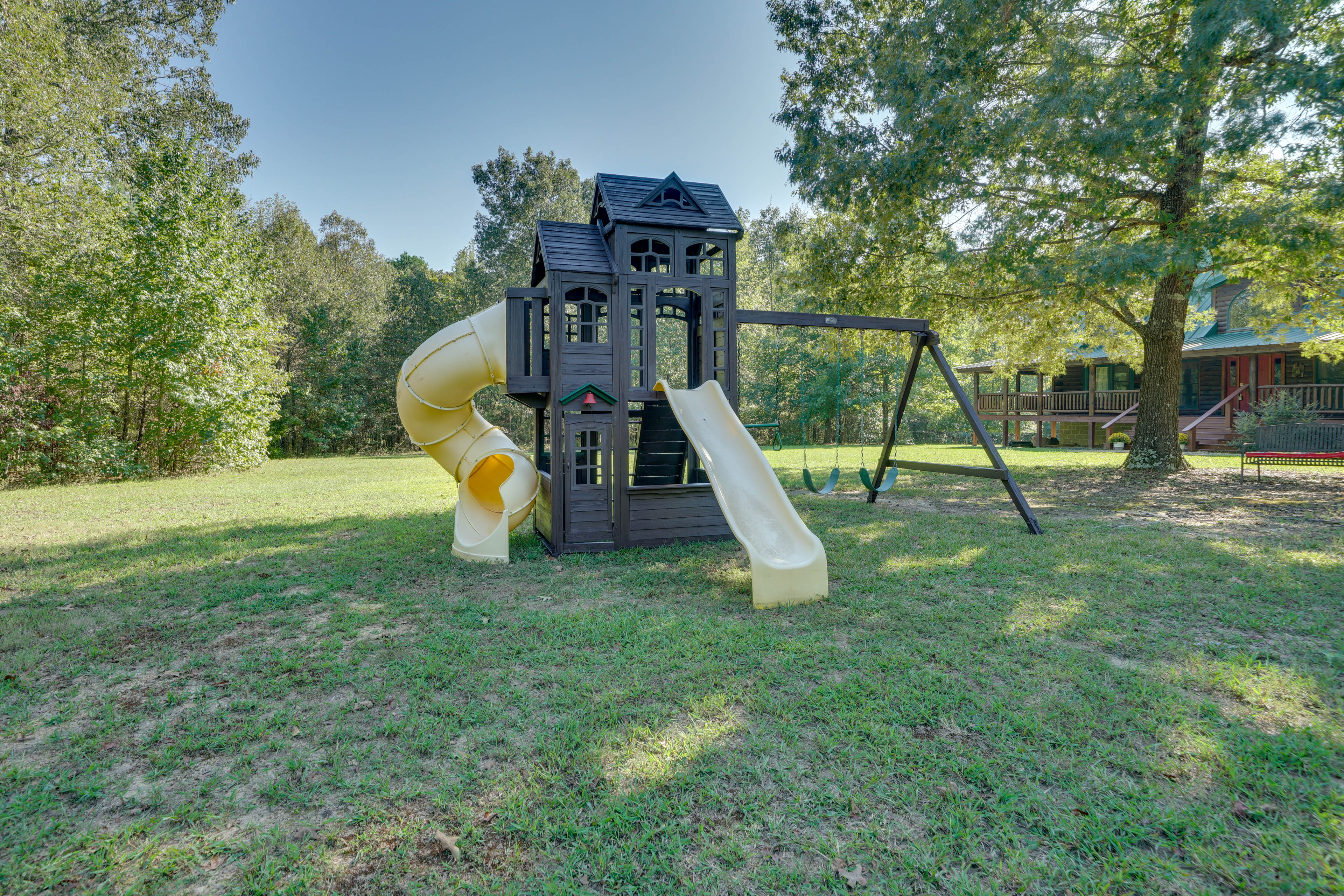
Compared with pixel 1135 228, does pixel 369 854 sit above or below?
below

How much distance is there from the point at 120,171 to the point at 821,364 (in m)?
25.7

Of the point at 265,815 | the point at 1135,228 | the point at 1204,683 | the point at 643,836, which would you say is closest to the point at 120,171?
the point at 265,815

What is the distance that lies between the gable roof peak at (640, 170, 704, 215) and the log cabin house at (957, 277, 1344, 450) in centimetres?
1495

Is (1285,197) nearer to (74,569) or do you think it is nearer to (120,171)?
(74,569)

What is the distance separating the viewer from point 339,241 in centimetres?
3531

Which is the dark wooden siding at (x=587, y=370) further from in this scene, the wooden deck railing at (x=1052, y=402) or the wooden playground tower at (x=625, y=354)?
the wooden deck railing at (x=1052, y=402)

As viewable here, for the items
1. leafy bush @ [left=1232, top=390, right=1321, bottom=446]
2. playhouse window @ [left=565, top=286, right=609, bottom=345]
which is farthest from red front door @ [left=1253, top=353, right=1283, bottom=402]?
playhouse window @ [left=565, top=286, right=609, bottom=345]

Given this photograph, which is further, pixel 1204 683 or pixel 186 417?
pixel 186 417

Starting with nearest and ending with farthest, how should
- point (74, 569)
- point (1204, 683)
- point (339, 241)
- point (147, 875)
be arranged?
point (147, 875) < point (1204, 683) < point (74, 569) < point (339, 241)

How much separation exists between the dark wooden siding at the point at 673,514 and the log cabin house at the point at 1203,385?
15.2 meters

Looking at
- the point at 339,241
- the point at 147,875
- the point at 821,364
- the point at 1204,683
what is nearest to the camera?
the point at 147,875

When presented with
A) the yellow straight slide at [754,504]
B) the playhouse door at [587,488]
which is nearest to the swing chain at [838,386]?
the yellow straight slide at [754,504]

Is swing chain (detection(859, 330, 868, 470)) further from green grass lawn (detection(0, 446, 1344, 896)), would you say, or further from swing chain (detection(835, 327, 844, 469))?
green grass lawn (detection(0, 446, 1344, 896))

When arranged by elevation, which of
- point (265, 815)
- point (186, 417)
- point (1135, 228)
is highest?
point (1135, 228)
